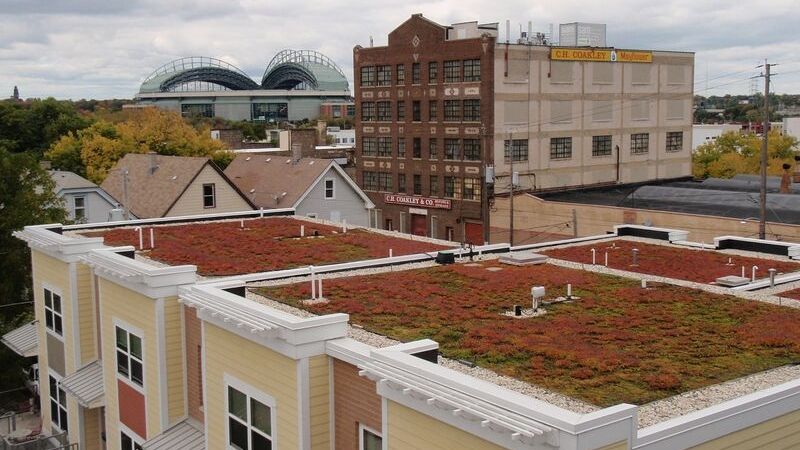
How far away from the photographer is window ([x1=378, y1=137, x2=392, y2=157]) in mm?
77062

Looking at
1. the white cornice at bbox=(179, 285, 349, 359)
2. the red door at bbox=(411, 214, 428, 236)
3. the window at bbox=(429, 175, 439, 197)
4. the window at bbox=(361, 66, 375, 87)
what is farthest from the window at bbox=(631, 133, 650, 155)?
the white cornice at bbox=(179, 285, 349, 359)

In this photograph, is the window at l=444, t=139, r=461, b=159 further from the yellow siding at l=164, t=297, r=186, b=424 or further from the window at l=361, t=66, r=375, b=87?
the yellow siding at l=164, t=297, r=186, b=424

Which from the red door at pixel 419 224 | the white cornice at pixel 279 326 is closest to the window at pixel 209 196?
the red door at pixel 419 224

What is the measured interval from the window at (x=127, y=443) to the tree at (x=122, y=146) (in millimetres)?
52616

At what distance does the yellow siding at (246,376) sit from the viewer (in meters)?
15.9

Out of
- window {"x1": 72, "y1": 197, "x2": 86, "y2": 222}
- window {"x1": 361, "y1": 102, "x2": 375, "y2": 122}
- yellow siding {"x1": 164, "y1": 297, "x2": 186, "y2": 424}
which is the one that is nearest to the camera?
yellow siding {"x1": 164, "y1": 297, "x2": 186, "y2": 424}

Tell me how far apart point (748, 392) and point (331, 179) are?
152ft

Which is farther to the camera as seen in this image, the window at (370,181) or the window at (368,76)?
the window at (370,181)

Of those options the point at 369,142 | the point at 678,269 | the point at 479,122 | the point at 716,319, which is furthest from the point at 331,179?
the point at 716,319

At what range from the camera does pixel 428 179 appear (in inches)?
2874

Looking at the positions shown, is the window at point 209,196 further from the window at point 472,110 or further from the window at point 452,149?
the window at point 472,110

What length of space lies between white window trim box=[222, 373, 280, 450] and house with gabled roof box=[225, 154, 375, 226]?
3821 cm

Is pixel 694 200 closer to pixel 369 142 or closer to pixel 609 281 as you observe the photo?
pixel 369 142

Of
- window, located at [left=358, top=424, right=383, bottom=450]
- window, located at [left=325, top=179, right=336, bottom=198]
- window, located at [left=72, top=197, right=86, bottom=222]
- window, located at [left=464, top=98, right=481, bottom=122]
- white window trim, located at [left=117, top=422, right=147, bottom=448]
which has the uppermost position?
window, located at [left=464, top=98, right=481, bottom=122]
